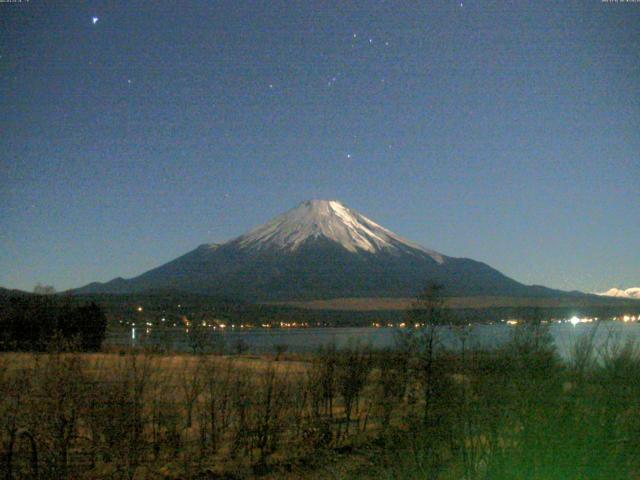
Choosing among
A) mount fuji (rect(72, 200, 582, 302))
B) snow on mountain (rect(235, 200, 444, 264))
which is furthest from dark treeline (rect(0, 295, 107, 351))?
snow on mountain (rect(235, 200, 444, 264))

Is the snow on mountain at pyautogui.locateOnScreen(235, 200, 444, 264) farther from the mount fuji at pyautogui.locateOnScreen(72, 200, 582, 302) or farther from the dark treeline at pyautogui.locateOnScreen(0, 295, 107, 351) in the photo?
the dark treeline at pyautogui.locateOnScreen(0, 295, 107, 351)

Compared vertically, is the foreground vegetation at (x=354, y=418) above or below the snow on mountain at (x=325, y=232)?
below

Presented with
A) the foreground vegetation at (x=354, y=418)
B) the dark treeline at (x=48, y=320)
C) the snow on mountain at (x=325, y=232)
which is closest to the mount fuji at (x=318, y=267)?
the snow on mountain at (x=325, y=232)

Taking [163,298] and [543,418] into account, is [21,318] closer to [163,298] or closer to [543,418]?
[543,418]

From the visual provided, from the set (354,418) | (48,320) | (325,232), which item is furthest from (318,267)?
(354,418)

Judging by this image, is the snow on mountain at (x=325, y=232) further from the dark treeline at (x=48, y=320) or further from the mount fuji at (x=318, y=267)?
the dark treeline at (x=48, y=320)

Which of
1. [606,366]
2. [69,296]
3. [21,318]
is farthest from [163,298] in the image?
[606,366]

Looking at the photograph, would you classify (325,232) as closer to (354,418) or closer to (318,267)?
(318,267)

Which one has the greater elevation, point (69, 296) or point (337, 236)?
point (337, 236)
